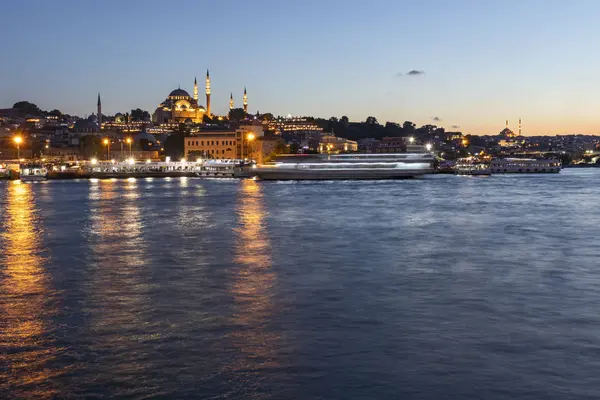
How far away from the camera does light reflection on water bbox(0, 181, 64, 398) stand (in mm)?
5684

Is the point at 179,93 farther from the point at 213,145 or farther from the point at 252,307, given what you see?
the point at 252,307

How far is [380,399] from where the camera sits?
17.4ft

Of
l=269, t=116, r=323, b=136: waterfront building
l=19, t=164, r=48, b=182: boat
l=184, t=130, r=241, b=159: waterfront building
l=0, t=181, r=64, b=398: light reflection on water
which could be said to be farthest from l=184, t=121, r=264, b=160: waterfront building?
l=0, t=181, r=64, b=398: light reflection on water

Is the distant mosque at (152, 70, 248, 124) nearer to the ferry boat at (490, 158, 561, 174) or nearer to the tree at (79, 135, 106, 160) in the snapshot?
the tree at (79, 135, 106, 160)

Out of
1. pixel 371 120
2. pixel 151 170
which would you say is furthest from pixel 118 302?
pixel 371 120

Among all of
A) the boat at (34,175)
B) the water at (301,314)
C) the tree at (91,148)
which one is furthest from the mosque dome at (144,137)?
the water at (301,314)

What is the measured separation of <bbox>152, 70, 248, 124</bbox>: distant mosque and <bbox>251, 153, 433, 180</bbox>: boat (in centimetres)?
5885

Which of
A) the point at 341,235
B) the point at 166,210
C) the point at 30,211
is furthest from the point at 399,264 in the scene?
the point at 30,211

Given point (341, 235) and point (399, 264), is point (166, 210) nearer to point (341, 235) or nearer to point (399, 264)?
point (341, 235)

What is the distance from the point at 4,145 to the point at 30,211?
251 feet

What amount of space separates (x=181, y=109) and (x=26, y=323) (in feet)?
373

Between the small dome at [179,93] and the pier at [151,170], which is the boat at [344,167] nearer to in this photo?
the pier at [151,170]

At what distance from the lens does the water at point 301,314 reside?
5.70 m

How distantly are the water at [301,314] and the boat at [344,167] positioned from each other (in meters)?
41.0
